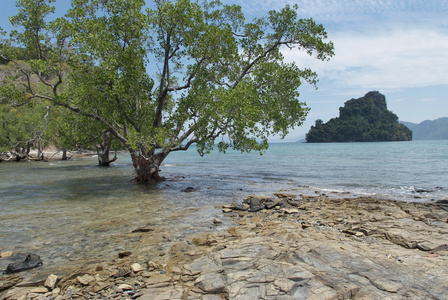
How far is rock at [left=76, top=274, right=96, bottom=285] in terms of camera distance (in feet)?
20.3

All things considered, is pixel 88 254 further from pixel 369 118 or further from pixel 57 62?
pixel 369 118

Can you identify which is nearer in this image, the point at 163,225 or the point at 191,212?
the point at 163,225

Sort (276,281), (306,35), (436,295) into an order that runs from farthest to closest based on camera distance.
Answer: (306,35)
(276,281)
(436,295)

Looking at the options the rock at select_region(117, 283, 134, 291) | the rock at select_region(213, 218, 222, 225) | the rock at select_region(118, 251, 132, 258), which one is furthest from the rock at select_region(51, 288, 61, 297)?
the rock at select_region(213, 218, 222, 225)

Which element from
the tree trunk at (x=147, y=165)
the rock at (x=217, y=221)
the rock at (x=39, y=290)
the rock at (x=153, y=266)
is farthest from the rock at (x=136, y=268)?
the tree trunk at (x=147, y=165)

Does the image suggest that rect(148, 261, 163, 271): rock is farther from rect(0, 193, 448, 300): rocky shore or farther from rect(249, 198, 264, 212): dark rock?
rect(249, 198, 264, 212): dark rock

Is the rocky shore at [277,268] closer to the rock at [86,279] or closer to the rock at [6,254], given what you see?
the rock at [86,279]

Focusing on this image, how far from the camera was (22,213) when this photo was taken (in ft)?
43.0

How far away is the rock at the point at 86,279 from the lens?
6195 millimetres

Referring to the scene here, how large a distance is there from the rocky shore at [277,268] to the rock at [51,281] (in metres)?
0.02

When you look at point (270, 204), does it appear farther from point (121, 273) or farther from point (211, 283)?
point (121, 273)

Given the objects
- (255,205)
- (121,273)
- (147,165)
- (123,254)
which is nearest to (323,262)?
(121,273)

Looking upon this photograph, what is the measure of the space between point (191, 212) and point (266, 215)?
3482 millimetres

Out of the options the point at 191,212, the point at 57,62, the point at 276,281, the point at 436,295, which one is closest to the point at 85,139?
the point at 57,62
